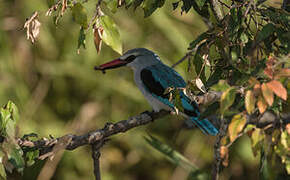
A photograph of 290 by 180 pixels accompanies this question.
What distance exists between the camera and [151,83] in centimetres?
407

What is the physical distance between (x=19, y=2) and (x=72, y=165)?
156 centimetres

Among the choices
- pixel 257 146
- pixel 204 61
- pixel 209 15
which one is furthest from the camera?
pixel 209 15

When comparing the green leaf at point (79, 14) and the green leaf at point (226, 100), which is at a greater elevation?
the green leaf at point (79, 14)

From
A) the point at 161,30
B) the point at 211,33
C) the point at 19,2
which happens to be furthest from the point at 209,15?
the point at 19,2

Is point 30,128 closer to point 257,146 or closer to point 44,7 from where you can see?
point 44,7

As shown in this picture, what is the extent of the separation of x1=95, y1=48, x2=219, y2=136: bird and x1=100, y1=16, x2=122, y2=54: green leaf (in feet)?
6.43

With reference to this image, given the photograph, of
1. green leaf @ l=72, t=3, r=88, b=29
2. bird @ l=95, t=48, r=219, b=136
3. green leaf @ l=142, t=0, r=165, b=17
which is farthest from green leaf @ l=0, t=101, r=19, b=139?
bird @ l=95, t=48, r=219, b=136

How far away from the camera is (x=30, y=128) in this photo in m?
4.41

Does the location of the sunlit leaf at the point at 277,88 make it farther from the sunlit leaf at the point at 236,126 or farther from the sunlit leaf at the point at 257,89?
the sunlit leaf at the point at 236,126

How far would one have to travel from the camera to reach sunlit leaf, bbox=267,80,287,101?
1482 mm

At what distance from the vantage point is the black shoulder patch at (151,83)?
157 inches

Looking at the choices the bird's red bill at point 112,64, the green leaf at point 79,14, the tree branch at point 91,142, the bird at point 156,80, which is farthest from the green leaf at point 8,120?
the bird's red bill at point 112,64

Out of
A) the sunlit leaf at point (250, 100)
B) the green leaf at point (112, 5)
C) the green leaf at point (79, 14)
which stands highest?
the green leaf at point (79, 14)

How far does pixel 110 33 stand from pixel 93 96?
9.69 ft
